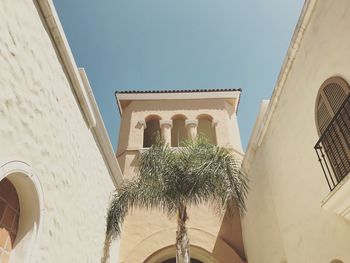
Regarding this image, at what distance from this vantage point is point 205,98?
605 inches

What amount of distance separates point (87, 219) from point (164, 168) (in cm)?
228

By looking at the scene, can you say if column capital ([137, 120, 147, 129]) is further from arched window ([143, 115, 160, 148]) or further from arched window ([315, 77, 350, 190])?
arched window ([315, 77, 350, 190])

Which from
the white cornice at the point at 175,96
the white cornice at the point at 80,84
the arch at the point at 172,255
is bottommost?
the arch at the point at 172,255

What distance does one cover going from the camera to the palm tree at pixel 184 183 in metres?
7.79

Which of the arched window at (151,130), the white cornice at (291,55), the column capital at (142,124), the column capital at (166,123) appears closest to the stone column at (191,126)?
the column capital at (166,123)

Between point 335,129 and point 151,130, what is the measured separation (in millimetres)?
10591

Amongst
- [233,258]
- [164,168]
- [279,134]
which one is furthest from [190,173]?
[233,258]

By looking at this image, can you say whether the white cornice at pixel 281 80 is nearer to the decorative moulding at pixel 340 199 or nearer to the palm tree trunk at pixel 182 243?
the palm tree trunk at pixel 182 243

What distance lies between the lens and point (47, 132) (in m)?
5.52

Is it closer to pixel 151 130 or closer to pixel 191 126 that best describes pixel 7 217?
pixel 191 126

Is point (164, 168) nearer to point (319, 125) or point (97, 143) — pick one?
point (97, 143)

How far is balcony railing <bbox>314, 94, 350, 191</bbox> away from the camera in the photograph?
497 cm

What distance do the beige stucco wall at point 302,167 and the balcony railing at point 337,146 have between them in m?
0.45

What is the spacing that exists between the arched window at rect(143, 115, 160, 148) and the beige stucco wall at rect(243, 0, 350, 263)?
20.3 feet
